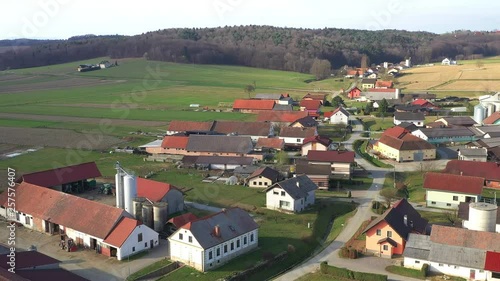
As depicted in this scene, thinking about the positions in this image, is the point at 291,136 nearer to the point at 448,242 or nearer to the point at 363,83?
the point at 448,242

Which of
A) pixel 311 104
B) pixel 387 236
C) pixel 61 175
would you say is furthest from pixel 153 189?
pixel 311 104

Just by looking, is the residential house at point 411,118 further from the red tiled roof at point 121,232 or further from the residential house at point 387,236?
the red tiled roof at point 121,232

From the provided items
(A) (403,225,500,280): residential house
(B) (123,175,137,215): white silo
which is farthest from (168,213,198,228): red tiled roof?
(A) (403,225,500,280): residential house

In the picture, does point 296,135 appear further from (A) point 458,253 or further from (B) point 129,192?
(A) point 458,253

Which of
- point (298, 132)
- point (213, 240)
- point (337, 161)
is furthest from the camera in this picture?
point (298, 132)

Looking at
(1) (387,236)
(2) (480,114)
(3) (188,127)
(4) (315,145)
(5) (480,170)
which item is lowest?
(1) (387,236)

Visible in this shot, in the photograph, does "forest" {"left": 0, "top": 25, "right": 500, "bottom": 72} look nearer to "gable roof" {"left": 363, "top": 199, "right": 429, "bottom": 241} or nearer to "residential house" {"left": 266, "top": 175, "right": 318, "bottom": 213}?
"residential house" {"left": 266, "top": 175, "right": 318, "bottom": 213}

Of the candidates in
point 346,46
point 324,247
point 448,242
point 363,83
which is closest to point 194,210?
point 324,247
